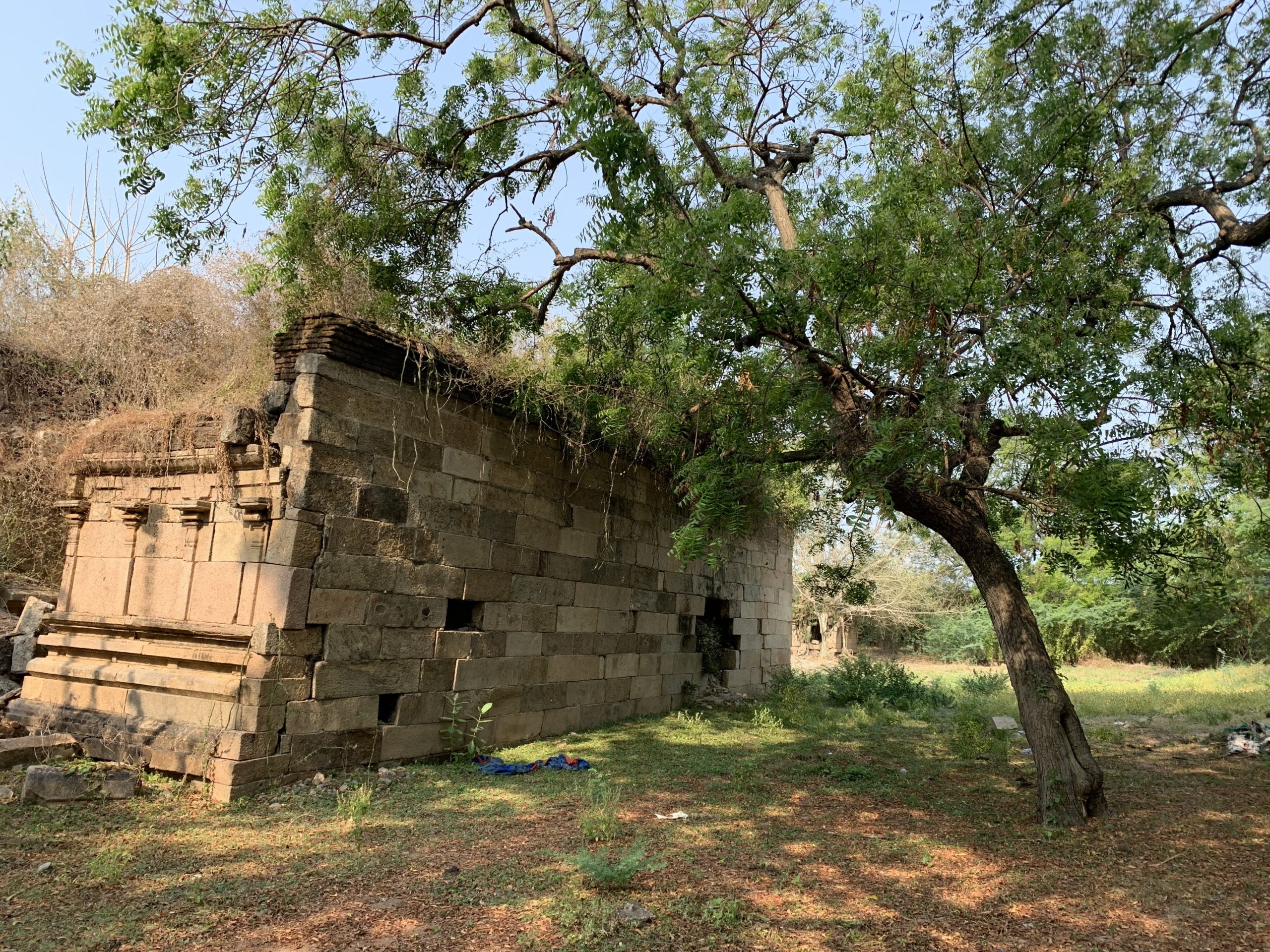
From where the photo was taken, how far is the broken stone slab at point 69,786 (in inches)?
215

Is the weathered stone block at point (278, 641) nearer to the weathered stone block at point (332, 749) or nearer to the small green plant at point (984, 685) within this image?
the weathered stone block at point (332, 749)

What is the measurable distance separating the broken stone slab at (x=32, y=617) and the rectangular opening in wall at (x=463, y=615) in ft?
14.3

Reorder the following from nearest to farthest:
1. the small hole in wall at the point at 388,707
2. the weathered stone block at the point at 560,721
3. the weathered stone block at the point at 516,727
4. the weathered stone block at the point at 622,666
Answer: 1. the small hole in wall at the point at 388,707
2. the weathered stone block at the point at 516,727
3. the weathered stone block at the point at 560,721
4. the weathered stone block at the point at 622,666

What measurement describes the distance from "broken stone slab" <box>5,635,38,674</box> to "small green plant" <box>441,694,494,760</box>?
4.46m

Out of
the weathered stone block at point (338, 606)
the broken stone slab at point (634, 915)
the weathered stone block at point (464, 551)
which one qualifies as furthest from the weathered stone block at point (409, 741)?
the broken stone slab at point (634, 915)

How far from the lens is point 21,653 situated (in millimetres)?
8312

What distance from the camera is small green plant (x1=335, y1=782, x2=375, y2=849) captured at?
206 inches

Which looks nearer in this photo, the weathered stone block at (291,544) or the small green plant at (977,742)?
the weathered stone block at (291,544)

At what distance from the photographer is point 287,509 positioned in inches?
244

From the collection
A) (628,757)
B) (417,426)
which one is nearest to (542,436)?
(417,426)

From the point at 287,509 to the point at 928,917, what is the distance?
5.03 metres

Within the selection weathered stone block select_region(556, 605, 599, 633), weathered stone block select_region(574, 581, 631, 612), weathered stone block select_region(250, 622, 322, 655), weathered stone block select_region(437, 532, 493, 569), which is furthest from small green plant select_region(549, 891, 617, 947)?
weathered stone block select_region(574, 581, 631, 612)

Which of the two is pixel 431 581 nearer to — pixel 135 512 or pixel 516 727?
pixel 516 727

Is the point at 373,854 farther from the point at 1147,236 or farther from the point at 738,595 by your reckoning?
the point at 738,595
